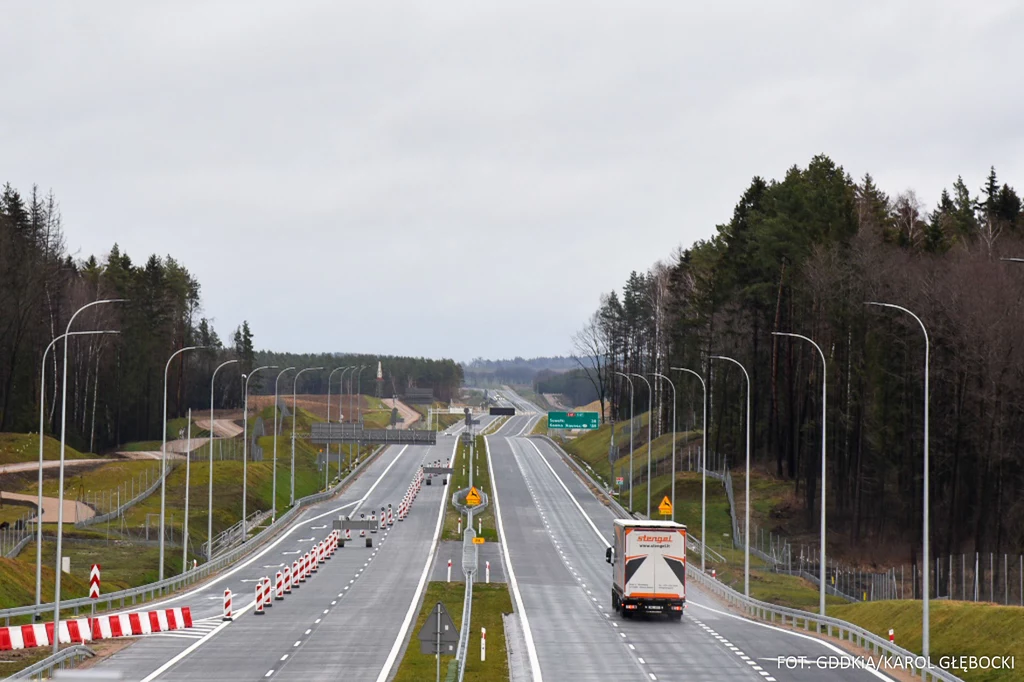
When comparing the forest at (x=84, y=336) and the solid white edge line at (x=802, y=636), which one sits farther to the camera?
the forest at (x=84, y=336)

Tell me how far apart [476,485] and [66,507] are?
1837 inches

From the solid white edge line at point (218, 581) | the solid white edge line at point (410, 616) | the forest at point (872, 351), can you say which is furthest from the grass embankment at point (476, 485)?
the forest at point (872, 351)

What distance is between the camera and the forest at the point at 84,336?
110m

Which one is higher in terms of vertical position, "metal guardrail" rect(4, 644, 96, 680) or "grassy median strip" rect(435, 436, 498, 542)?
"metal guardrail" rect(4, 644, 96, 680)

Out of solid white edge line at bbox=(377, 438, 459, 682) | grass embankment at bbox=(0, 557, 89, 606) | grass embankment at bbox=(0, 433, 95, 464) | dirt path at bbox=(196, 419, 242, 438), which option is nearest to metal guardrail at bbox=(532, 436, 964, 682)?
solid white edge line at bbox=(377, 438, 459, 682)

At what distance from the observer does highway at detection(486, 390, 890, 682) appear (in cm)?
3762

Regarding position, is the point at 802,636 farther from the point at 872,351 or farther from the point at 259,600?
the point at 872,351

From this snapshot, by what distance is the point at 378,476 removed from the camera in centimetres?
14075

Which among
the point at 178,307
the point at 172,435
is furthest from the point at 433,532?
the point at 178,307

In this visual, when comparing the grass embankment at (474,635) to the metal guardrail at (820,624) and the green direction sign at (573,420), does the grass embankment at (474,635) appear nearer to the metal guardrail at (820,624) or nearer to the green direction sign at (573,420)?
the metal guardrail at (820,624)

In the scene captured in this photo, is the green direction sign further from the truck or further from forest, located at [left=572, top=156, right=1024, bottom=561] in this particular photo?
the truck

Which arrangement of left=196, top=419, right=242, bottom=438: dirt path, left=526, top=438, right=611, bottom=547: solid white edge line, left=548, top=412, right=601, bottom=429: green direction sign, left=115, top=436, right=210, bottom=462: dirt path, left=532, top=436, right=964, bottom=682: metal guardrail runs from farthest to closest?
left=548, top=412, right=601, bottom=429: green direction sign → left=196, top=419, right=242, bottom=438: dirt path → left=115, top=436, right=210, bottom=462: dirt path → left=526, top=438, right=611, bottom=547: solid white edge line → left=532, top=436, right=964, bottom=682: metal guardrail

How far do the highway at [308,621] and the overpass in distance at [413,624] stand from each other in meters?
0.06

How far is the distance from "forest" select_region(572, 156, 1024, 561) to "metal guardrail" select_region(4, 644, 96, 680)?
136ft
